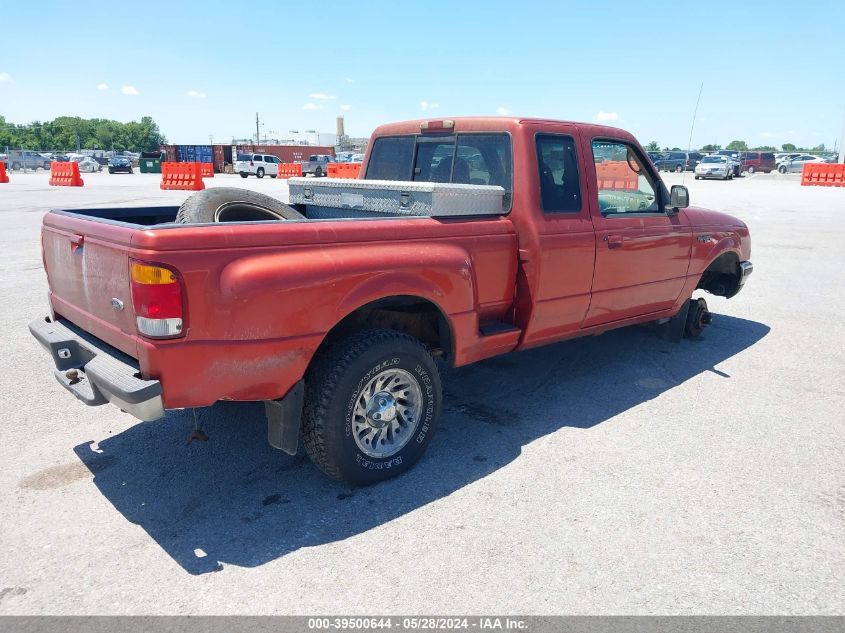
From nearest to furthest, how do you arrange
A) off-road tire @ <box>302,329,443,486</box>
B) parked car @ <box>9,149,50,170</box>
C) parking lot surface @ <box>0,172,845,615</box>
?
parking lot surface @ <box>0,172,845,615</box>, off-road tire @ <box>302,329,443,486</box>, parked car @ <box>9,149,50,170</box>

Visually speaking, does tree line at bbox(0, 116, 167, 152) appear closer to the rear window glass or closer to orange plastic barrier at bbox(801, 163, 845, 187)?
orange plastic barrier at bbox(801, 163, 845, 187)

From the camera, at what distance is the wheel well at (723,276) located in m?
6.27

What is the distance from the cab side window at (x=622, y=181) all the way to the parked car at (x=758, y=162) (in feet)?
173

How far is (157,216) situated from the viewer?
14.6 ft

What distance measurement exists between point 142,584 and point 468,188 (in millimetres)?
2701

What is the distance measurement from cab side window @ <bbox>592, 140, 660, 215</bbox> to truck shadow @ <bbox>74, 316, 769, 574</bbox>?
1450 mm

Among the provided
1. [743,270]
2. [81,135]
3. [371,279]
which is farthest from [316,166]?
[81,135]

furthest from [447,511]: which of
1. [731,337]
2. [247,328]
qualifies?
[731,337]

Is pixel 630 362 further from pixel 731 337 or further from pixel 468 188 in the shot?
pixel 468 188

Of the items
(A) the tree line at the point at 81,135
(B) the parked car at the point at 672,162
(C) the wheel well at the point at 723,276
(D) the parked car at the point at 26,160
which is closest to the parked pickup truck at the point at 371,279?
(C) the wheel well at the point at 723,276

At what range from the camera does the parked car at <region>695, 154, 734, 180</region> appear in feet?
126

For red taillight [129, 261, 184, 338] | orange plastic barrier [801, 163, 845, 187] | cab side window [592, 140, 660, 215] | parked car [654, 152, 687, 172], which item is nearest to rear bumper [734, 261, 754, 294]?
cab side window [592, 140, 660, 215]

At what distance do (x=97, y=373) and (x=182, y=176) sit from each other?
83.0 ft

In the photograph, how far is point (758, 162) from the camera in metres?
50.8
